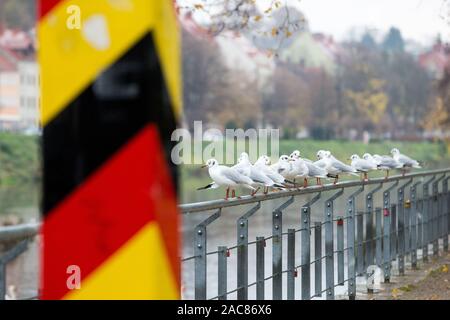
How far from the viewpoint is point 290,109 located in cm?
9906

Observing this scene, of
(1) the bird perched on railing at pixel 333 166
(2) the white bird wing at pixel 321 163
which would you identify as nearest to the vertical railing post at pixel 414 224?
(1) the bird perched on railing at pixel 333 166

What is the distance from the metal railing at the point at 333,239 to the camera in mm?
6484

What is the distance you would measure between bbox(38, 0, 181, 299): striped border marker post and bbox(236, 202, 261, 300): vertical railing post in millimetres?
5011

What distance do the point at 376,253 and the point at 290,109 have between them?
8764 cm

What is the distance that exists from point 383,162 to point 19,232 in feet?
39.6

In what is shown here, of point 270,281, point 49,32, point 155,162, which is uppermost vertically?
point 49,32

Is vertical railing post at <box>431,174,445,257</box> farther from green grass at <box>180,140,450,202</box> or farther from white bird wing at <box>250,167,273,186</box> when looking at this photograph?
green grass at <box>180,140,450,202</box>

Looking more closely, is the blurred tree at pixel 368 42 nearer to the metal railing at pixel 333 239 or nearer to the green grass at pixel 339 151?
the green grass at pixel 339 151

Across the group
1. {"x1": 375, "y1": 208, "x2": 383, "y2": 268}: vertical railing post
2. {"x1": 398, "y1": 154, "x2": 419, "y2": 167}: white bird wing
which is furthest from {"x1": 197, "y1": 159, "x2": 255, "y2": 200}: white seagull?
{"x1": 398, "y1": 154, "x2": 419, "y2": 167}: white bird wing

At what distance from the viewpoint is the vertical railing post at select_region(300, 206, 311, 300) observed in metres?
8.68

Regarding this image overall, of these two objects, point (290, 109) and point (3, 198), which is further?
point (290, 109)

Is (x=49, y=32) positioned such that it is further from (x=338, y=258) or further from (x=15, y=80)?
(x=15, y=80)
